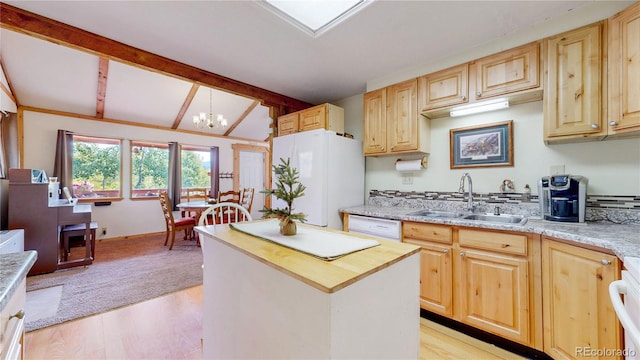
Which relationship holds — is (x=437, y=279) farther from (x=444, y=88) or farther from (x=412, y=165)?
(x=444, y=88)

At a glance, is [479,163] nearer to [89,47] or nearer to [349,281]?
[349,281]

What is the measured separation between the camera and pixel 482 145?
2.22 meters

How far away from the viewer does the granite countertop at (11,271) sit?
616 mm

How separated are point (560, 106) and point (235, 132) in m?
5.66

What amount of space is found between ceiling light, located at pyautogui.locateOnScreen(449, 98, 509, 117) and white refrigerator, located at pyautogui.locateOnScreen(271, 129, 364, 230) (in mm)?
1106

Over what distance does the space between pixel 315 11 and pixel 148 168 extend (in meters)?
4.86

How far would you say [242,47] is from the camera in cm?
221

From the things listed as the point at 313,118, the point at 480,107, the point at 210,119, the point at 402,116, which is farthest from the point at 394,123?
the point at 210,119

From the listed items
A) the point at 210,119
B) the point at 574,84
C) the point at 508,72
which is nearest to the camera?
the point at 574,84

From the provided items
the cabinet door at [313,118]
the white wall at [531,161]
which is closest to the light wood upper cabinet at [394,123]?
the white wall at [531,161]

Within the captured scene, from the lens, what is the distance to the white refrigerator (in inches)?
104

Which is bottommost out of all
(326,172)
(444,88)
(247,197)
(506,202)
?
(247,197)

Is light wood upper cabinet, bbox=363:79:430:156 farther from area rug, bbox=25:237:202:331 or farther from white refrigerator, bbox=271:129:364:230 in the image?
area rug, bbox=25:237:202:331

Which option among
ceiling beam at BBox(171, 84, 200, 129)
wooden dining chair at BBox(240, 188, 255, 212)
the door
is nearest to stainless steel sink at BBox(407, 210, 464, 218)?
wooden dining chair at BBox(240, 188, 255, 212)
